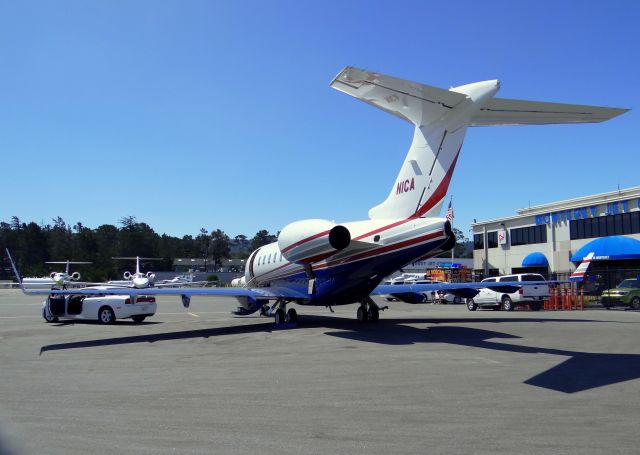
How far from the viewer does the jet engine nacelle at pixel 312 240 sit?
1543 cm

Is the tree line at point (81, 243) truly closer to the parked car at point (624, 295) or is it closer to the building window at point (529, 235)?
the building window at point (529, 235)

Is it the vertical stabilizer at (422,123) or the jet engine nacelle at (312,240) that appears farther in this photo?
the jet engine nacelle at (312,240)

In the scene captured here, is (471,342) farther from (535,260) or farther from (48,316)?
(535,260)

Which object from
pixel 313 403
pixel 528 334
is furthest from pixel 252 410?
pixel 528 334

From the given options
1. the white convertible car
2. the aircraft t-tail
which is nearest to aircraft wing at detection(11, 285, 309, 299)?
the aircraft t-tail

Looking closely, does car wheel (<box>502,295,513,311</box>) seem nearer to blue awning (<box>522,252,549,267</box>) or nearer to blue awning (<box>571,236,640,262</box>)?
blue awning (<box>571,236,640,262</box>)

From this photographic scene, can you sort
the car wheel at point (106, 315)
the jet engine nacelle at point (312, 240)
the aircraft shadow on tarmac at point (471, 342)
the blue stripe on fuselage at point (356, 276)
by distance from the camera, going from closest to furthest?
the aircraft shadow on tarmac at point (471, 342) < the blue stripe on fuselage at point (356, 276) < the jet engine nacelle at point (312, 240) < the car wheel at point (106, 315)

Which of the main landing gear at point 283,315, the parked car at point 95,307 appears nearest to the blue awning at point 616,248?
the main landing gear at point 283,315

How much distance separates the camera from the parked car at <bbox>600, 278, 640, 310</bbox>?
28.7 m

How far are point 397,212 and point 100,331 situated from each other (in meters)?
11.5

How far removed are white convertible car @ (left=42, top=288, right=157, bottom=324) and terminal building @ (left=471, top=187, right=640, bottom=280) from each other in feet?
90.3

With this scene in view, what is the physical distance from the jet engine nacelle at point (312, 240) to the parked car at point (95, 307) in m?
8.39

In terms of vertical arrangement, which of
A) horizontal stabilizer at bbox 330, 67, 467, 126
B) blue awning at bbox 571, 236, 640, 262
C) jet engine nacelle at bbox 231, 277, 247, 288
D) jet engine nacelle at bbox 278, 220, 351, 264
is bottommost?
jet engine nacelle at bbox 231, 277, 247, 288

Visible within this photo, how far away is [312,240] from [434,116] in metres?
5.17
